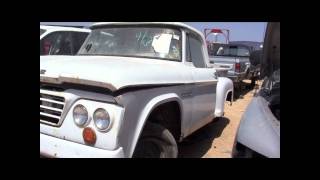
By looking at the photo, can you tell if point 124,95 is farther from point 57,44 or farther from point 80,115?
point 57,44

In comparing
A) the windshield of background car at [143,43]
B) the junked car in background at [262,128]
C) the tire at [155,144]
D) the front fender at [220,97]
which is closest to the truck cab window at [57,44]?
the windshield of background car at [143,43]

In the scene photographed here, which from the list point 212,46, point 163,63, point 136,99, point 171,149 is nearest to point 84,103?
point 136,99

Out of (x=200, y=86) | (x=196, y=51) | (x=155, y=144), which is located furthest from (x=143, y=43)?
(x=155, y=144)

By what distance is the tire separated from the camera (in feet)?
10.9

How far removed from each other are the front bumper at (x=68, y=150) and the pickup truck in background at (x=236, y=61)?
306 inches

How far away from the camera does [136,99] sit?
300 cm

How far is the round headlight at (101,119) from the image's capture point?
2.77 metres

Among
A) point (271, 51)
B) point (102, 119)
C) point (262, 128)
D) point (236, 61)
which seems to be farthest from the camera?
point (236, 61)

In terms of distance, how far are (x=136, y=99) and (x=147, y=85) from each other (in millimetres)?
270

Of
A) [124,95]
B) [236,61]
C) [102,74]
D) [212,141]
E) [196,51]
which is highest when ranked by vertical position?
[236,61]

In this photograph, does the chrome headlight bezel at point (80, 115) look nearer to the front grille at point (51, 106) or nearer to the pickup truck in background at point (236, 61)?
the front grille at point (51, 106)

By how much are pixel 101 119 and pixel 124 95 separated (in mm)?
272

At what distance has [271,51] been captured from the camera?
3.84m

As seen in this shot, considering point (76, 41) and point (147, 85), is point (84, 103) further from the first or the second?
point (76, 41)
